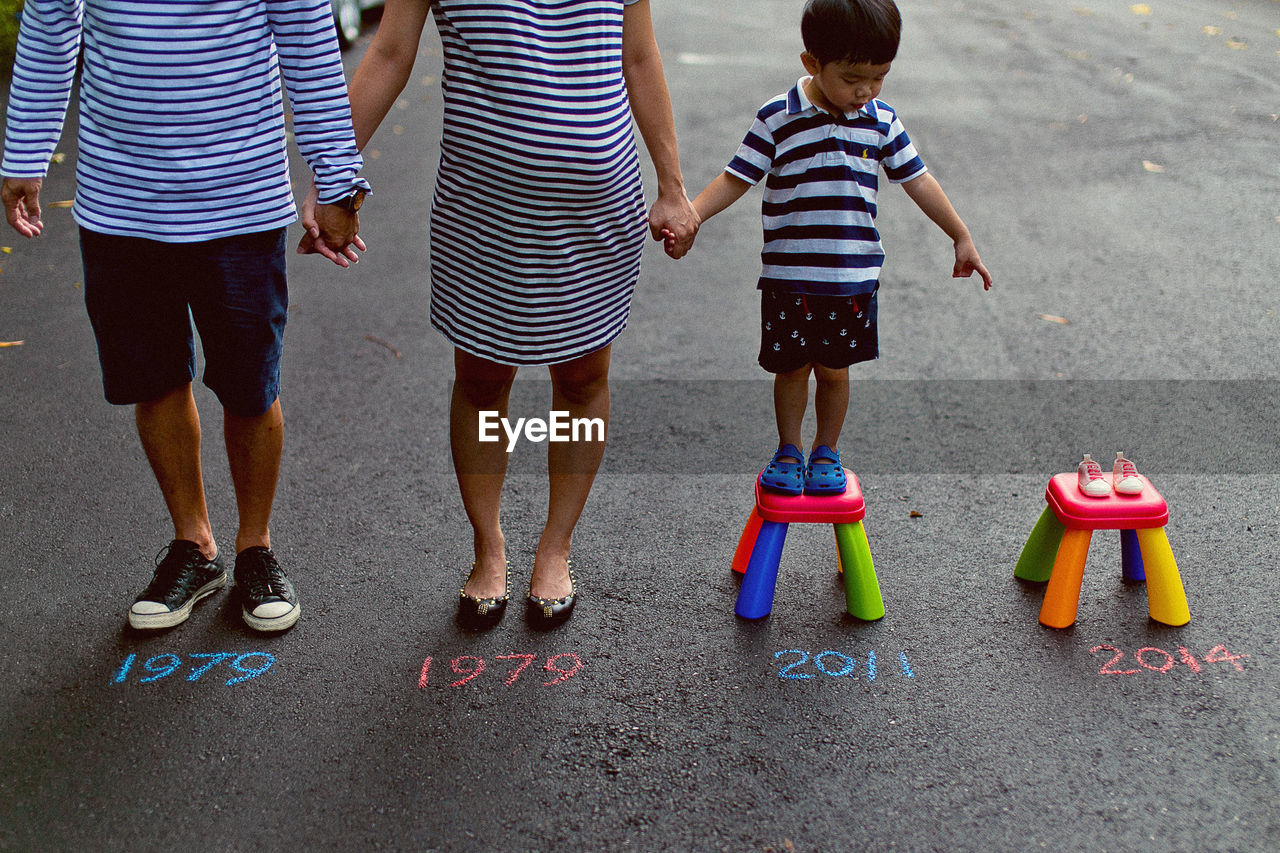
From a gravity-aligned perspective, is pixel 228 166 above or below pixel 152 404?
above

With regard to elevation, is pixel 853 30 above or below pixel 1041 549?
above

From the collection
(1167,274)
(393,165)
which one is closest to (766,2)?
(393,165)

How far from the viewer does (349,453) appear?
3.87 metres

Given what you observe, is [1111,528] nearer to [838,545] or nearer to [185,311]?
[838,545]

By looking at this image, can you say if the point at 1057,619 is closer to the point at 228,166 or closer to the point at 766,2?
the point at 228,166

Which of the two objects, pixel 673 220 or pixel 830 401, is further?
pixel 830 401

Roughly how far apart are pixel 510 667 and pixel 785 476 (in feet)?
2.93

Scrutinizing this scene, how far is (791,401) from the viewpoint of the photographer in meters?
3.04

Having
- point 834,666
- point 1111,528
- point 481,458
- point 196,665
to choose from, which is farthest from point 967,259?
point 196,665

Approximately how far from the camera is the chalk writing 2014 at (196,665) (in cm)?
271

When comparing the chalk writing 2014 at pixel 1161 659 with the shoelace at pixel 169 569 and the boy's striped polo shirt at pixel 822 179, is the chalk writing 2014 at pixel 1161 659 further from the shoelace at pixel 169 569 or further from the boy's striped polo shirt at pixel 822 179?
the shoelace at pixel 169 569

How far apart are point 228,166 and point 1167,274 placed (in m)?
4.63

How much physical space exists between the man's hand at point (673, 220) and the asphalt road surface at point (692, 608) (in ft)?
3.45

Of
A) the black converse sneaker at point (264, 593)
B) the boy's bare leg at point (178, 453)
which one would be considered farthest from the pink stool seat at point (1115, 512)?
the boy's bare leg at point (178, 453)
